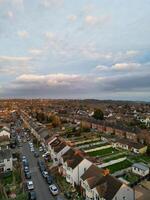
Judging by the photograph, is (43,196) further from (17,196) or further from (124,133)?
(124,133)

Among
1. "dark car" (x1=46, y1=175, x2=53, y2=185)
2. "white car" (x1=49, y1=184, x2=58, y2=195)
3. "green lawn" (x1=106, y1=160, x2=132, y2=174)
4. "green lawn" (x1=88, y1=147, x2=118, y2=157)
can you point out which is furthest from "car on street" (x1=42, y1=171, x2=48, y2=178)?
"green lawn" (x1=88, y1=147, x2=118, y2=157)

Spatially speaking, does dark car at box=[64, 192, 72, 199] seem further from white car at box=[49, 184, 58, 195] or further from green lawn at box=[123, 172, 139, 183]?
green lawn at box=[123, 172, 139, 183]

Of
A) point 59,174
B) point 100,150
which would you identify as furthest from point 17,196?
point 100,150

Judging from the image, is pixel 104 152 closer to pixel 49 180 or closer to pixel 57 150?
pixel 57 150

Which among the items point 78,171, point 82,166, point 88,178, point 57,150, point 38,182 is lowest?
point 38,182

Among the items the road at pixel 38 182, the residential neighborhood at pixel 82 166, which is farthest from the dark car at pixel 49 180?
the road at pixel 38 182

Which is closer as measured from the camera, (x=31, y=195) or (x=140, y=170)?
(x=31, y=195)

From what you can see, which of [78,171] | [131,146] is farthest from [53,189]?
[131,146]
